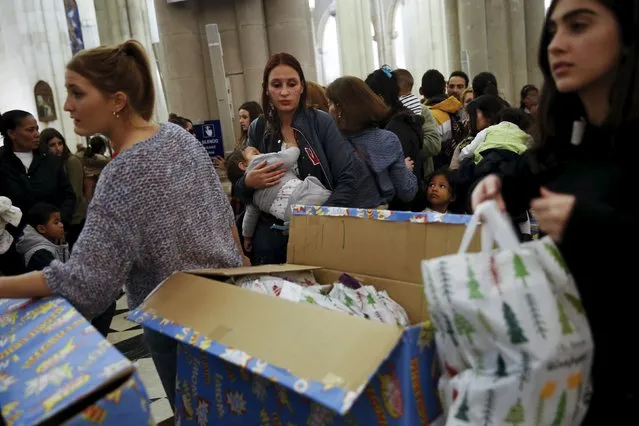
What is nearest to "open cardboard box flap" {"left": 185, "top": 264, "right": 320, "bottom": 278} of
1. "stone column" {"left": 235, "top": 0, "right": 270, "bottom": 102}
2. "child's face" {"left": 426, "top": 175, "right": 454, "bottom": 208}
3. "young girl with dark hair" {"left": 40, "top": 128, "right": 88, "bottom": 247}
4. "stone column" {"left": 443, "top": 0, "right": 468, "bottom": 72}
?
"child's face" {"left": 426, "top": 175, "right": 454, "bottom": 208}

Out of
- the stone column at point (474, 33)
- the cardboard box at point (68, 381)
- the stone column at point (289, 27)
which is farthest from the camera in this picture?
the stone column at point (474, 33)

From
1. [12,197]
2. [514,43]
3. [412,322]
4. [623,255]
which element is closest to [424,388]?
[623,255]

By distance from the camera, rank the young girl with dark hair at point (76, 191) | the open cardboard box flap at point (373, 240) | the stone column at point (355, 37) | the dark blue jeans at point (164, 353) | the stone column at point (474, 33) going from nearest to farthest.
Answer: the open cardboard box flap at point (373, 240), the dark blue jeans at point (164, 353), the young girl with dark hair at point (76, 191), the stone column at point (474, 33), the stone column at point (355, 37)

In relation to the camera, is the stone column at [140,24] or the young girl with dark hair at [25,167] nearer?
the young girl with dark hair at [25,167]

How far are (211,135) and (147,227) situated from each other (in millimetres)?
3686

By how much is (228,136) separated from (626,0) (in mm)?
4659

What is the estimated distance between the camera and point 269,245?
270 centimetres

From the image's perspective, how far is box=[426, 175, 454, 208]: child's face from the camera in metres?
4.01

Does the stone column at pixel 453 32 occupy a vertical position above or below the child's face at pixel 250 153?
above

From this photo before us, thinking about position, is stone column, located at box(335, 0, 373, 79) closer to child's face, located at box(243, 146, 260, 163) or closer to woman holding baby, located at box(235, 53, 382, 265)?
woman holding baby, located at box(235, 53, 382, 265)

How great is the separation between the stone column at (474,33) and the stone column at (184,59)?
5484 mm

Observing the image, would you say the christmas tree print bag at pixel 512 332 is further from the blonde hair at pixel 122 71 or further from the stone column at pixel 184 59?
the stone column at pixel 184 59

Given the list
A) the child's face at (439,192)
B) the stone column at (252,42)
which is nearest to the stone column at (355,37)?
the stone column at (252,42)

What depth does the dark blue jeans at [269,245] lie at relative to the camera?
269 centimetres
